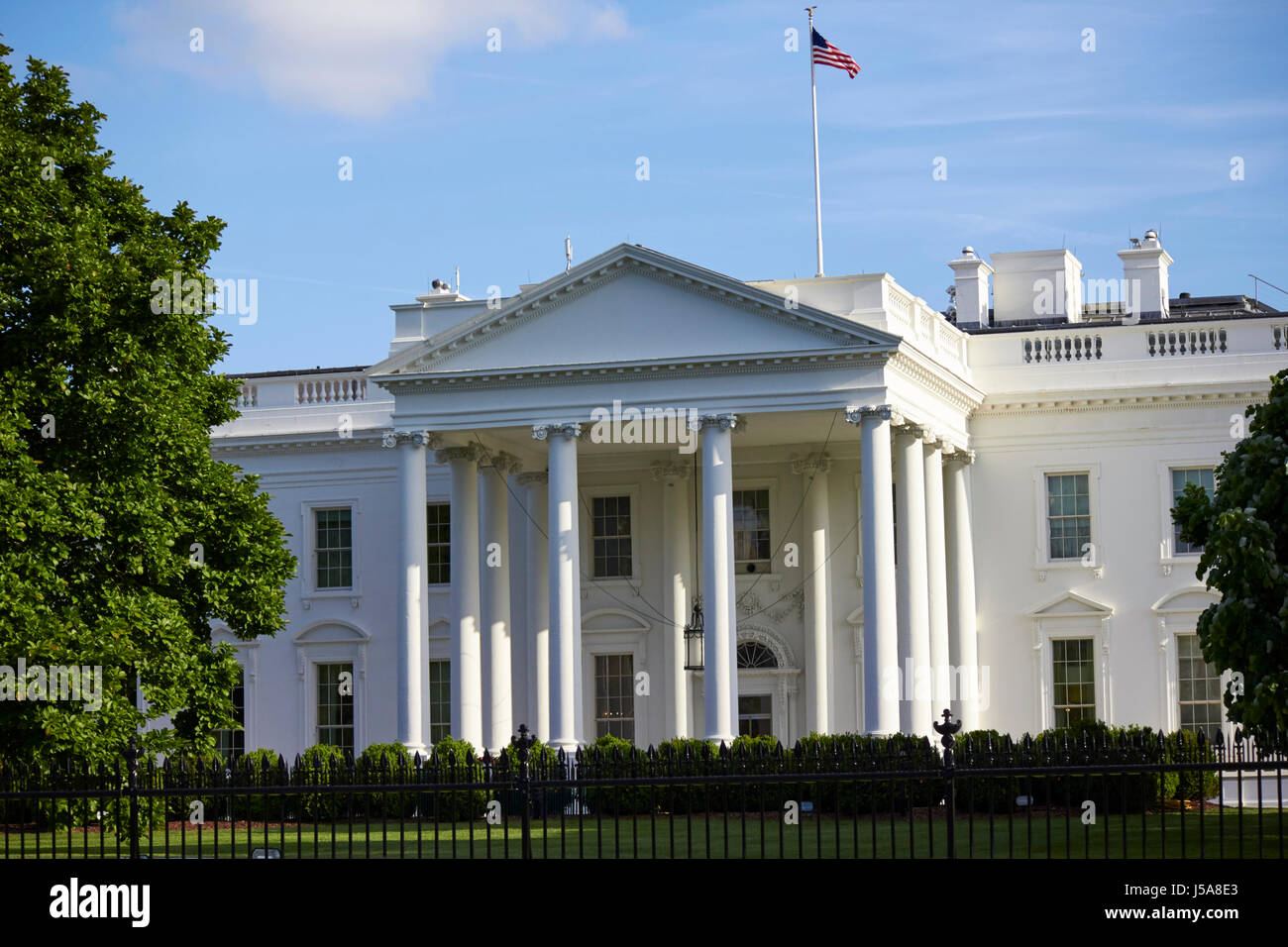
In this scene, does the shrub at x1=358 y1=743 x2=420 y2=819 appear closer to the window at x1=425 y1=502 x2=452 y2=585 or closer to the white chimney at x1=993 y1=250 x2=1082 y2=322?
the window at x1=425 y1=502 x2=452 y2=585

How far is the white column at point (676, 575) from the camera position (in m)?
41.8

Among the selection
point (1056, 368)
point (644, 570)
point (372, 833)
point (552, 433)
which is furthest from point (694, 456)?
point (372, 833)

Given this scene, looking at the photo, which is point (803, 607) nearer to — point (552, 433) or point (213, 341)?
point (552, 433)

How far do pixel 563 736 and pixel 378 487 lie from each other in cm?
1148

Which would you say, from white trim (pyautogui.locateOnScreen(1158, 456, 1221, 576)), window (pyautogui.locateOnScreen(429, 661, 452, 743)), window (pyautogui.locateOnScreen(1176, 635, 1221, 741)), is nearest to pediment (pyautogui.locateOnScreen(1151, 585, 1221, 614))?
white trim (pyautogui.locateOnScreen(1158, 456, 1221, 576))

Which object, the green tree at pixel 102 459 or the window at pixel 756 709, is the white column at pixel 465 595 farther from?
the green tree at pixel 102 459

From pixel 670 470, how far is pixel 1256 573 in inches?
842

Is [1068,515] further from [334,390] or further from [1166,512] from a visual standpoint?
[334,390]

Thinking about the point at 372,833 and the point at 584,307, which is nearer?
the point at 372,833

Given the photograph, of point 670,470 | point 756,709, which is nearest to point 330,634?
point 670,470

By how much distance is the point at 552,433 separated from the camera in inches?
1449

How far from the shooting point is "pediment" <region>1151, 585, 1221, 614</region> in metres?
40.1

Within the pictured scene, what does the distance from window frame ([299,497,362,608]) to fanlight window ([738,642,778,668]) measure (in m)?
9.81

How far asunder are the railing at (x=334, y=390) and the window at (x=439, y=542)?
3.46 meters
